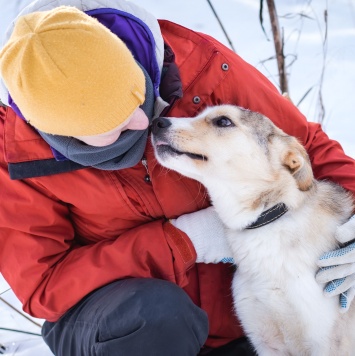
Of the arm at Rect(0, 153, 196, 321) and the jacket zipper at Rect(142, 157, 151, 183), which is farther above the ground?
the jacket zipper at Rect(142, 157, 151, 183)

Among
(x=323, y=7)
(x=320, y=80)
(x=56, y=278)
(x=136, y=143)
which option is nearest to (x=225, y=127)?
(x=136, y=143)

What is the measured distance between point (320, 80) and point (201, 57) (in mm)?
1726

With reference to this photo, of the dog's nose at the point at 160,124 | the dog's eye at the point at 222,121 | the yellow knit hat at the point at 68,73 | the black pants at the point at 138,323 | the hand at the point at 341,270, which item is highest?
the yellow knit hat at the point at 68,73

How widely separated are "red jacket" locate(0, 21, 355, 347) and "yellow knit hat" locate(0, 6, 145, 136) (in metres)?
0.37

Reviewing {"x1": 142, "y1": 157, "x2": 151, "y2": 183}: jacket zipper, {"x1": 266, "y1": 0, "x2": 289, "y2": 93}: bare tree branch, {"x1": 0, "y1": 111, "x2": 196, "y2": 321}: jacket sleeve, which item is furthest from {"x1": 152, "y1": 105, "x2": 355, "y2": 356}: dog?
{"x1": 266, "y1": 0, "x2": 289, "y2": 93}: bare tree branch

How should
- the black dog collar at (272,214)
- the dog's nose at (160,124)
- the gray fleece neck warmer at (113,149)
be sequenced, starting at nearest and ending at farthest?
the gray fleece neck warmer at (113,149)
the dog's nose at (160,124)
the black dog collar at (272,214)

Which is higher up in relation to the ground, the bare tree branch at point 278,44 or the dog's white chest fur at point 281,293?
the bare tree branch at point 278,44

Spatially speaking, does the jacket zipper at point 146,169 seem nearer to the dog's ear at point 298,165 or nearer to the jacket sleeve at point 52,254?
the jacket sleeve at point 52,254

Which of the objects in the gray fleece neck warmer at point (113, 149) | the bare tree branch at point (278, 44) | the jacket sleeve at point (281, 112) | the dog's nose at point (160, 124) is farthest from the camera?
the bare tree branch at point (278, 44)

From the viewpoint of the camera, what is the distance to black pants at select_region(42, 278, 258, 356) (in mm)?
1817

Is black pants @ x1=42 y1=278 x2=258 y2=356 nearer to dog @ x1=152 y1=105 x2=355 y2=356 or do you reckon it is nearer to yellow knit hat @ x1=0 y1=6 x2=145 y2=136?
dog @ x1=152 y1=105 x2=355 y2=356

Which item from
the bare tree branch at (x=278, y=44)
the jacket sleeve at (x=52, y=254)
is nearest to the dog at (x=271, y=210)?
the jacket sleeve at (x=52, y=254)

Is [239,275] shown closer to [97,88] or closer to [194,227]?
[194,227]

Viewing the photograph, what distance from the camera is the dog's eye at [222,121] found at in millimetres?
1985
